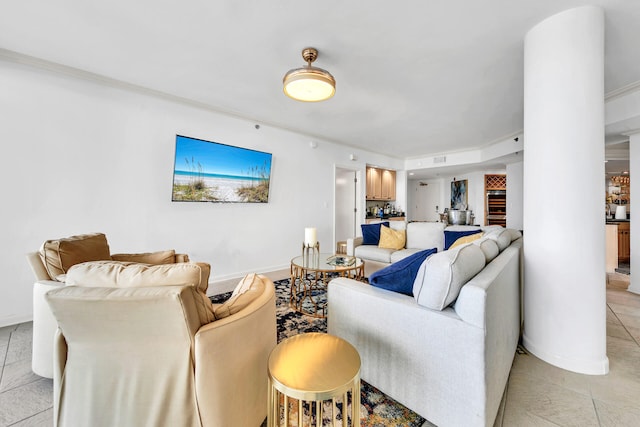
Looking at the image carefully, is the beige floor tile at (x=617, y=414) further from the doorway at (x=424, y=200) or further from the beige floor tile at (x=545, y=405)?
the doorway at (x=424, y=200)

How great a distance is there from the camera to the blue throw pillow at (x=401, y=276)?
1438 mm

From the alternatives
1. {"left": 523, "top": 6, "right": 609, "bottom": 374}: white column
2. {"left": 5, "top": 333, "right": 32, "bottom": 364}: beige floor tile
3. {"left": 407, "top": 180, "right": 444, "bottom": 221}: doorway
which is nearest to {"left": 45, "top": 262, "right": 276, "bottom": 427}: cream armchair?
{"left": 5, "top": 333, "right": 32, "bottom": 364}: beige floor tile

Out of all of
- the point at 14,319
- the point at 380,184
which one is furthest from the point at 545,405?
the point at 380,184

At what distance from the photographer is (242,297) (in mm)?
1264

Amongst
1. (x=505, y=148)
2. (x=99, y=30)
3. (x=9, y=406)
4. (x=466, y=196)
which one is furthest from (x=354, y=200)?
(x=9, y=406)

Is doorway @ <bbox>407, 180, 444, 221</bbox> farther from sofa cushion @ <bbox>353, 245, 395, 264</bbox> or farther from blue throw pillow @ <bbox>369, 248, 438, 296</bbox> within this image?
blue throw pillow @ <bbox>369, 248, 438, 296</bbox>

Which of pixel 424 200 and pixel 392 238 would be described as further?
pixel 424 200

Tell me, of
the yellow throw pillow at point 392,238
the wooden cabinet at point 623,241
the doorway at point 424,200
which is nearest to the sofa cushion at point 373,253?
the yellow throw pillow at point 392,238

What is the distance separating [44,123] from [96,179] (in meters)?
0.64

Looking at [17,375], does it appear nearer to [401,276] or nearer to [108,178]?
[108,178]

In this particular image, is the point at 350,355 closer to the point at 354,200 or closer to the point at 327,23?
the point at 327,23

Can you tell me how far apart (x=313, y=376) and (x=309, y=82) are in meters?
2.07

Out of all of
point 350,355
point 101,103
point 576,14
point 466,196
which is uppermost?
point 576,14

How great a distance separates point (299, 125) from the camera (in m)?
4.21
